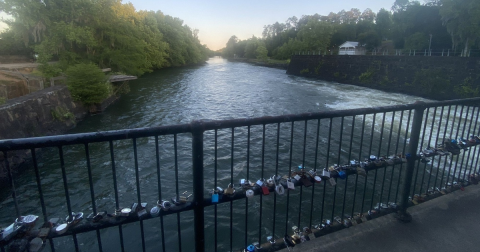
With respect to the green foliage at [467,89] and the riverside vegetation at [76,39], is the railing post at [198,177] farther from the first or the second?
the green foliage at [467,89]

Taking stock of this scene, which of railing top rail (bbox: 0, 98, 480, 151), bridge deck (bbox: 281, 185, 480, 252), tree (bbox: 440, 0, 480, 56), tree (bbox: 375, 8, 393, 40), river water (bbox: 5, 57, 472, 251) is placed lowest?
→ river water (bbox: 5, 57, 472, 251)

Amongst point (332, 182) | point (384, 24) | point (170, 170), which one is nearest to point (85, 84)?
point (170, 170)

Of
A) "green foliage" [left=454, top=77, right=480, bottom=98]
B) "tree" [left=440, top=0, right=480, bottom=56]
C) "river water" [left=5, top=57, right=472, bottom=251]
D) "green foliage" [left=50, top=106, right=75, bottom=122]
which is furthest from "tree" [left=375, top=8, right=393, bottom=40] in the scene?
"green foliage" [left=50, top=106, right=75, bottom=122]

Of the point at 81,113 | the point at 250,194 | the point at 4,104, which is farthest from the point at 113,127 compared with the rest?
the point at 250,194

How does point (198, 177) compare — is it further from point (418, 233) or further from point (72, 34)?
point (72, 34)

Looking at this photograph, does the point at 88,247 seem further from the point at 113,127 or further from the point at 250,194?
the point at 113,127

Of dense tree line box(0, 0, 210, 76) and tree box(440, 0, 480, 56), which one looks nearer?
dense tree line box(0, 0, 210, 76)

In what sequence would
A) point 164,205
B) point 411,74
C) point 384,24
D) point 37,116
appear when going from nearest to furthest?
point 164,205
point 37,116
point 411,74
point 384,24

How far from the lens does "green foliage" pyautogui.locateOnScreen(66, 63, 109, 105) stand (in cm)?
1474

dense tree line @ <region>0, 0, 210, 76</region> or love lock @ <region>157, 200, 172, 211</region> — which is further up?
dense tree line @ <region>0, 0, 210, 76</region>

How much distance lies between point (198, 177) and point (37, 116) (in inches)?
446

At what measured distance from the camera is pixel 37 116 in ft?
35.5

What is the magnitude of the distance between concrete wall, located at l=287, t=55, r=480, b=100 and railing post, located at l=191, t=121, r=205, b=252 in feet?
74.5

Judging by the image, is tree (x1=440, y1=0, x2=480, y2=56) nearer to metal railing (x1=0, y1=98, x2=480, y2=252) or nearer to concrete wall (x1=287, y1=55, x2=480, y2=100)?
concrete wall (x1=287, y1=55, x2=480, y2=100)
